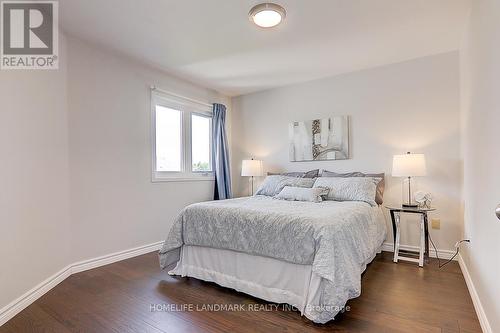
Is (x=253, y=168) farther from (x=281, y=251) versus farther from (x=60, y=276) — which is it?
(x=60, y=276)

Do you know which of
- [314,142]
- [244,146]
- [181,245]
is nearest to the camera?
[181,245]

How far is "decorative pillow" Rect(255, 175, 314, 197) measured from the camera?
3490 mm

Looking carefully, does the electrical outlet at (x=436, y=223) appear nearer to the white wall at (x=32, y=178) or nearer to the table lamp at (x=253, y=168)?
the table lamp at (x=253, y=168)

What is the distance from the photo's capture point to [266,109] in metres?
4.50

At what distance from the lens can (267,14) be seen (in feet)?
7.28

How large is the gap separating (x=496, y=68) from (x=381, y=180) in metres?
1.98

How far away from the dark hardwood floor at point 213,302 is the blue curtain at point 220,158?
1.93 metres

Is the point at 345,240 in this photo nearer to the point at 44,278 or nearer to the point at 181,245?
the point at 181,245

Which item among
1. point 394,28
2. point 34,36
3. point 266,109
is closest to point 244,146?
point 266,109

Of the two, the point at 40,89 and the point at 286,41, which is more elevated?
the point at 286,41

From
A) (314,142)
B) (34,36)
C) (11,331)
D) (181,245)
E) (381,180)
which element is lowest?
(11,331)

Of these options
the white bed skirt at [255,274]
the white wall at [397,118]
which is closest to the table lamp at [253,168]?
the white wall at [397,118]

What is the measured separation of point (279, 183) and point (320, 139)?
3.02ft

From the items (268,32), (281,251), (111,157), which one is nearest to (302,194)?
(281,251)
